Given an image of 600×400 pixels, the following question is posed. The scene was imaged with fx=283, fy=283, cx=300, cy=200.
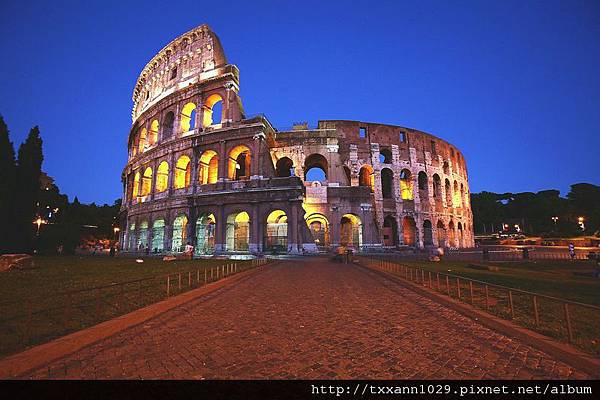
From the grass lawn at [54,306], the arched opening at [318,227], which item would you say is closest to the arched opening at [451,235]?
the arched opening at [318,227]

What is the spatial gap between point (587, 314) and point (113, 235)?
227 feet

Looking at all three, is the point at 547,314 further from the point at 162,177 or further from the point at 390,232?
the point at 162,177

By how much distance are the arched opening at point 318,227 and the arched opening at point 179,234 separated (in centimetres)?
1318

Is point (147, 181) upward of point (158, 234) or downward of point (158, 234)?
upward

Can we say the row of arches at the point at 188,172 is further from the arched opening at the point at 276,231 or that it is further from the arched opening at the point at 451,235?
the arched opening at the point at 451,235

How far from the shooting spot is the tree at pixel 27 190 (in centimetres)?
2341

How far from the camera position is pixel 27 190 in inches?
951

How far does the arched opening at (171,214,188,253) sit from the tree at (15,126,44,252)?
11.2m

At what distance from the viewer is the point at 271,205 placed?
998 inches

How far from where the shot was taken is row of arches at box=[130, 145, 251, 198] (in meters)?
28.5

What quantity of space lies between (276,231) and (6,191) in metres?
22.4

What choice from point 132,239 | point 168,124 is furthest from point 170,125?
point 132,239

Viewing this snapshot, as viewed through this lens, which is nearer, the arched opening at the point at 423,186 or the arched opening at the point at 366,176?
the arched opening at the point at 366,176

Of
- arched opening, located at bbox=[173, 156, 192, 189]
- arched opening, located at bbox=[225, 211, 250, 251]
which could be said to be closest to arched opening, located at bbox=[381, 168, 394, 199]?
arched opening, located at bbox=[225, 211, 250, 251]
